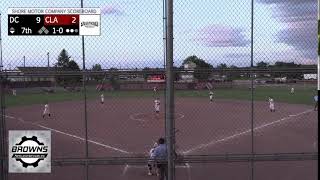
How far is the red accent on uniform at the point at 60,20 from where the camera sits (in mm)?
7621

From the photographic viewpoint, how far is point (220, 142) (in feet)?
63.0

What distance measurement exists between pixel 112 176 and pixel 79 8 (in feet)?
21.9

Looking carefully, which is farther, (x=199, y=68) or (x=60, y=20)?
(x=199, y=68)

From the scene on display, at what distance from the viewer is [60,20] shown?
7637 mm

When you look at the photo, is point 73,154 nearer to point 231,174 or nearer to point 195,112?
point 231,174

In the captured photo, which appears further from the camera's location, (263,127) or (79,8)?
(263,127)

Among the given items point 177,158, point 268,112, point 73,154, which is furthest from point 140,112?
point 177,158

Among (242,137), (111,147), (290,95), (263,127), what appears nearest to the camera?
(111,147)
